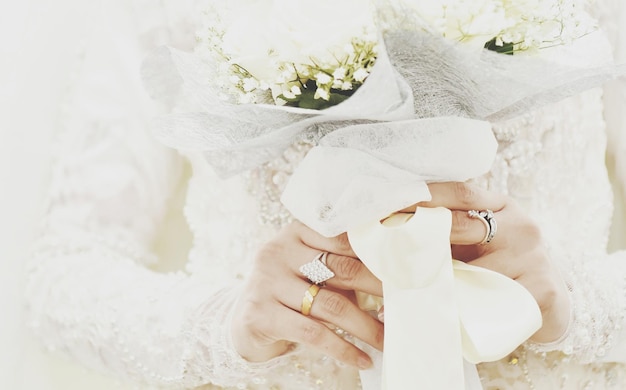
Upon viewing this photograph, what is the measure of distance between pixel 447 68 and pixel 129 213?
0.68 m

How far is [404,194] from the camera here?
0.65 metres

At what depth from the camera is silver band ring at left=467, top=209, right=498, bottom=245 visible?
28.7 inches

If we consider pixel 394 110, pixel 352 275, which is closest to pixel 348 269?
pixel 352 275

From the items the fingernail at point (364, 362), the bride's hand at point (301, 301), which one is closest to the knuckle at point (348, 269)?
the bride's hand at point (301, 301)

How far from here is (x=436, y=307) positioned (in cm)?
69

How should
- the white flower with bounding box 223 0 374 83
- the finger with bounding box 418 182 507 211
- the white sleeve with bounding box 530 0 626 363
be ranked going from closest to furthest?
the white flower with bounding box 223 0 374 83
the finger with bounding box 418 182 507 211
the white sleeve with bounding box 530 0 626 363

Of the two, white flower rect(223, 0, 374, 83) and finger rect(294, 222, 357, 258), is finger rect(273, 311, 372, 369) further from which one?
white flower rect(223, 0, 374, 83)

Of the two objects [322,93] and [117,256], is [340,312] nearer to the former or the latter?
[322,93]

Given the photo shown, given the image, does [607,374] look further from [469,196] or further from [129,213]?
[129,213]

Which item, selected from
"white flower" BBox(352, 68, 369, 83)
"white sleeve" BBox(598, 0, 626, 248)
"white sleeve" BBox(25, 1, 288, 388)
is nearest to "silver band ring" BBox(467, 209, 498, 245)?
"white flower" BBox(352, 68, 369, 83)

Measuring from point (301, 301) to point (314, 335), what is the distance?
0.14ft

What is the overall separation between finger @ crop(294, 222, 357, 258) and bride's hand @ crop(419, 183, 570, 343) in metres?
0.12

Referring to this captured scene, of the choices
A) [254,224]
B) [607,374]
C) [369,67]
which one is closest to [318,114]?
[369,67]

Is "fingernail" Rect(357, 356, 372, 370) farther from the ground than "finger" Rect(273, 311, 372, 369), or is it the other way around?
"finger" Rect(273, 311, 372, 369)
